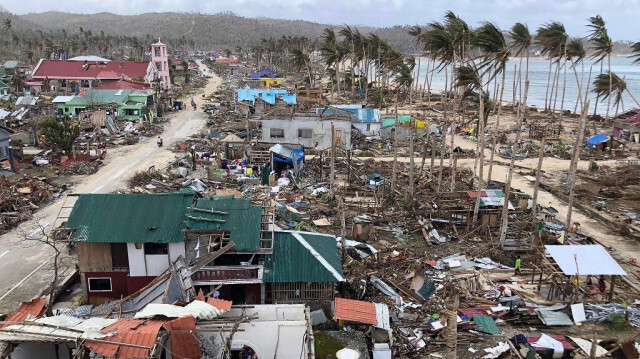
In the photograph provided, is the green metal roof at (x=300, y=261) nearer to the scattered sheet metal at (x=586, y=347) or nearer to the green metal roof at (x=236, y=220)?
the green metal roof at (x=236, y=220)

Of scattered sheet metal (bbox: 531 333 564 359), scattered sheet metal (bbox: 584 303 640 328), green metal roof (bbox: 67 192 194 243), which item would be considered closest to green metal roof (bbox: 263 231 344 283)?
green metal roof (bbox: 67 192 194 243)

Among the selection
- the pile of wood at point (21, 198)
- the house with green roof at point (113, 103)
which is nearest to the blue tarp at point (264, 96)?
the house with green roof at point (113, 103)

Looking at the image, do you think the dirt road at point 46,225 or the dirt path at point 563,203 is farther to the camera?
the dirt path at point 563,203

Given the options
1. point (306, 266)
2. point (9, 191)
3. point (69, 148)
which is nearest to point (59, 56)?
point (69, 148)

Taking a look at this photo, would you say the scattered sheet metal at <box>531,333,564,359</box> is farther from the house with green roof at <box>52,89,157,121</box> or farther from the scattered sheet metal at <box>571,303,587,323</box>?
the house with green roof at <box>52,89,157,121</box>

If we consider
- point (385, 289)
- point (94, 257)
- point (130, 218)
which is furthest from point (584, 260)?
point (94, 257)

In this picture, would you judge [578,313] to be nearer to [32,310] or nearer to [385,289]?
[385,289]

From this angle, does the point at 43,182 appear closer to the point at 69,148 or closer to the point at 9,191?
the point at 9,191
